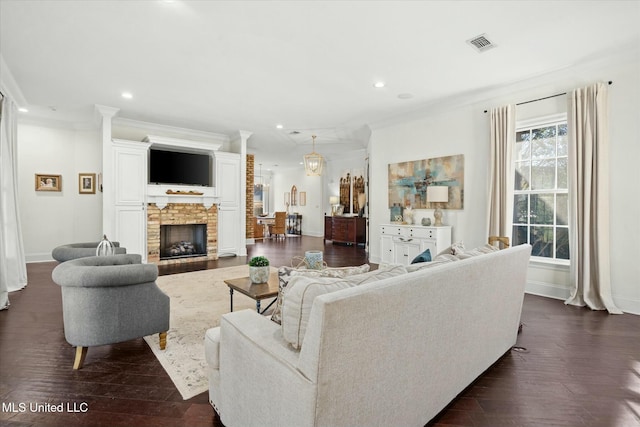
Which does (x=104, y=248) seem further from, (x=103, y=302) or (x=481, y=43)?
(x=481, y=43)

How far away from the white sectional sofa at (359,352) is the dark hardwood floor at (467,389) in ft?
0.74

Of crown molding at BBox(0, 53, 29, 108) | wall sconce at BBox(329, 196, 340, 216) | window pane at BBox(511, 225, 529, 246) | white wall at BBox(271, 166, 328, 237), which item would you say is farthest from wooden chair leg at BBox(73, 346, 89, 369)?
white wall at BBox(271, 166, 328, 237)

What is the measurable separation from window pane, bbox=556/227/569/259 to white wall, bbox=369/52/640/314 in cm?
→ 20

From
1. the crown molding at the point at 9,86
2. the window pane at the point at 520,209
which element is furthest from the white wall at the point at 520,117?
the crown molding at the point at 9,86

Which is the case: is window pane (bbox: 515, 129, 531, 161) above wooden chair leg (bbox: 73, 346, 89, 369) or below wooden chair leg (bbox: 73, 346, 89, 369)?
above

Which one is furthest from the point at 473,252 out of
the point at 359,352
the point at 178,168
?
the point at 178,168

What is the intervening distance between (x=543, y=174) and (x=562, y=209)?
0.52 meters

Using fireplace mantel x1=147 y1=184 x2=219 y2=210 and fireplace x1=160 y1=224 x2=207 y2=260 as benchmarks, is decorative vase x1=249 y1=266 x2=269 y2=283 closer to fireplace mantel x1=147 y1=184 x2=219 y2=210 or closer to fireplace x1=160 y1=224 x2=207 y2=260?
fireplace mantel x1=147 y1=184 x2=219 y2=210

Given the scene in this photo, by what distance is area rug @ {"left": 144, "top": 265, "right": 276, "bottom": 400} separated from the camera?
2.13 m

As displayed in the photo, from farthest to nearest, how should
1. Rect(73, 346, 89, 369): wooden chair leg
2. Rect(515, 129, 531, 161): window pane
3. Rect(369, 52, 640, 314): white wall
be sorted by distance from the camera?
Rect(515, 129, 531, 161): window pane → Rect(369, 52, 640, 314): white wall → Rect(73, 346, 89, 369): wooden chair leg

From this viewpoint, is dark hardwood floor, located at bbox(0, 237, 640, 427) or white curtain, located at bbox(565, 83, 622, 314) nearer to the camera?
dark hardwood floor, located at bbox(0, 237, 640, 427)

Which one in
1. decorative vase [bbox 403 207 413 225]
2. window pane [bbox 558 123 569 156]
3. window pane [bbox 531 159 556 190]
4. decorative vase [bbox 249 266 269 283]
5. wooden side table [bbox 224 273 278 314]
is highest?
window pane [bbox 558 123 569 156]

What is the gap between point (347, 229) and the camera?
30.5 ft

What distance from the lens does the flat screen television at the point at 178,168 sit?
6359 mm
